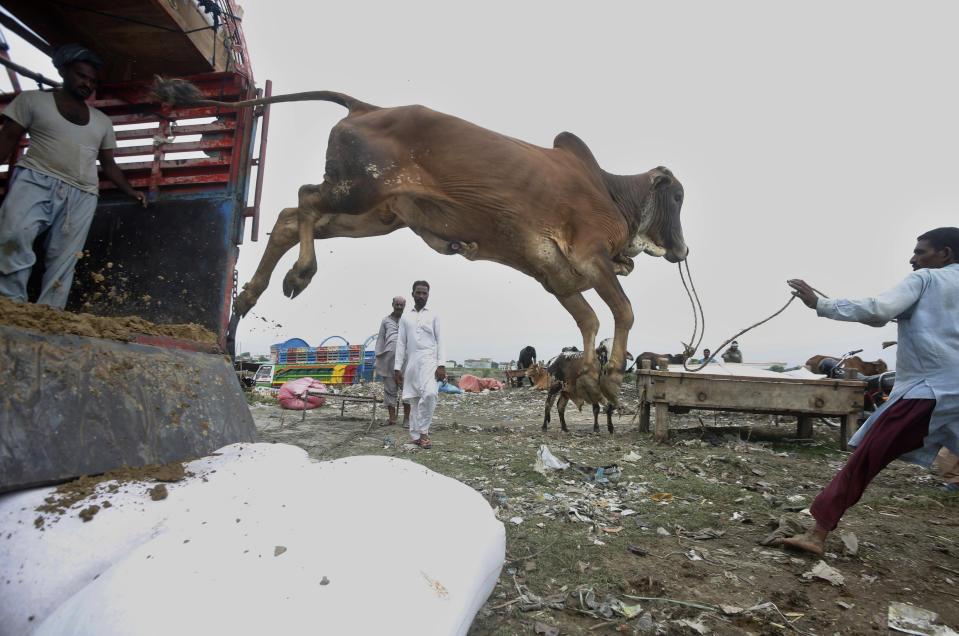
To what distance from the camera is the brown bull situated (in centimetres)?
288

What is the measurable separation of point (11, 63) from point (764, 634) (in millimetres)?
4709

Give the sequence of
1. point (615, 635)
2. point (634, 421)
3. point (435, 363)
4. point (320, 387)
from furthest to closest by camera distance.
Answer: point (320, 387) → point (634, 421) → point (435, 363) → point (615, 635)

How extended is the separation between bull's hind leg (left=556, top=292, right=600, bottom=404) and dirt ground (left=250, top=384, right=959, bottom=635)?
0.78m

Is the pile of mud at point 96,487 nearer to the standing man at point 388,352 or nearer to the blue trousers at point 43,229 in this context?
the blue trousers at point 43,229

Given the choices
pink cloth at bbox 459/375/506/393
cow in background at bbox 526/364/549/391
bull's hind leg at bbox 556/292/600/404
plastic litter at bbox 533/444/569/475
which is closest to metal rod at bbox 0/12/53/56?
bull's hind leg at bbox 556/292/600/404

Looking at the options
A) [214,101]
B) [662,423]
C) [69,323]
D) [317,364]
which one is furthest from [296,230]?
[317,364]

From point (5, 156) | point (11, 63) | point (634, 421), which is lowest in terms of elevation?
point (634, 421)

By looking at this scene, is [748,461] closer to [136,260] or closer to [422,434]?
[422,434]

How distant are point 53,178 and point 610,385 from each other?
3.34m

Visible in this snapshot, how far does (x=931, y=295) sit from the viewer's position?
262cm

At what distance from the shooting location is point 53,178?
2.51 m

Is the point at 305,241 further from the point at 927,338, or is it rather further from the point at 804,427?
the point at 804,427

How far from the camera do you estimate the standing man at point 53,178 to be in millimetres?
2369

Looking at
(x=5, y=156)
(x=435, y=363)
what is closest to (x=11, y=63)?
(x=5, y=156)
